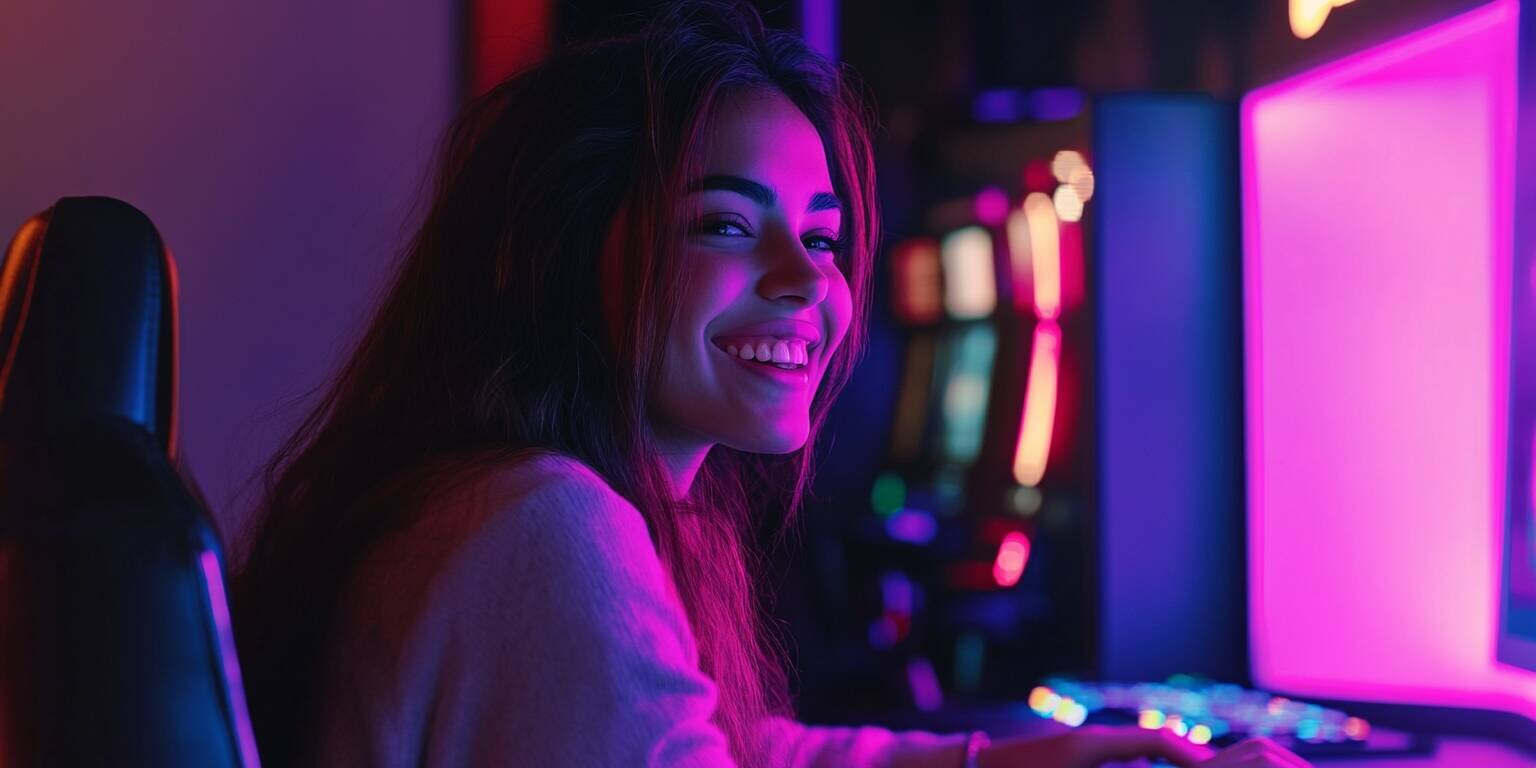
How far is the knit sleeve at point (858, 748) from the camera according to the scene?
1076mm

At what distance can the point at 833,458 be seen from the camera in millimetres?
2889

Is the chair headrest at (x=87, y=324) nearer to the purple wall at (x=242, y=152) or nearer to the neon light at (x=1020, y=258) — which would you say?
the purple wall at (x=242, y=152)

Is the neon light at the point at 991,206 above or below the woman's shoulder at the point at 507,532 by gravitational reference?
above

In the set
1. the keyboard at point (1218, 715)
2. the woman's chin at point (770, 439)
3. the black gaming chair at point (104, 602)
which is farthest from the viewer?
the keyboard at point (1218, 715)

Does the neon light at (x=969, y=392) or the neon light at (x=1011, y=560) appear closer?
the neon light at (x=1011, y=560)

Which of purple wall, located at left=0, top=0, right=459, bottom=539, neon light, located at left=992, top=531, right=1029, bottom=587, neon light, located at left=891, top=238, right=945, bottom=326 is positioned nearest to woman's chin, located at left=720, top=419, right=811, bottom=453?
purple wall, located at left=0, top=0, right=459, bottom=539

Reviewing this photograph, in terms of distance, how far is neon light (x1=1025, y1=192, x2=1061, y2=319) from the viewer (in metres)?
2.11

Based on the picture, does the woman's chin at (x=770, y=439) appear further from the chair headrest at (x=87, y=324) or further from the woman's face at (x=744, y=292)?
the chair headrest at (x=87, y=324)

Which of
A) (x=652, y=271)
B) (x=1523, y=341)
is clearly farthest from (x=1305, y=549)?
(x=652, y=271)

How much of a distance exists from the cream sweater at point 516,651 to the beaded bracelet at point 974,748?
1.42 ft

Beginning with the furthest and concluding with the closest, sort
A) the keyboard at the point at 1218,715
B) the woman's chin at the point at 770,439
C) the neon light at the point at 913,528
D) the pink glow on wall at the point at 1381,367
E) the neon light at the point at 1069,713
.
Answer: the neon light at the point at 913,528
the neon light at the point at 1069,713
the pink glow on wall at the point at 1381,367
the keyboard at the point at 1218,715
the woman's chin at the point at 770,439

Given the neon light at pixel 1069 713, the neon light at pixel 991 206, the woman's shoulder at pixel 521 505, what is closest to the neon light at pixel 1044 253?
the neon light at pixel 991 206

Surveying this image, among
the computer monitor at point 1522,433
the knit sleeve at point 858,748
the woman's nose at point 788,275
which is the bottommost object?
the knit sleeve at point 858,748

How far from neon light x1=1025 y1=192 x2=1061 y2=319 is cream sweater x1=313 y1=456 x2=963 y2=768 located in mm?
1534
